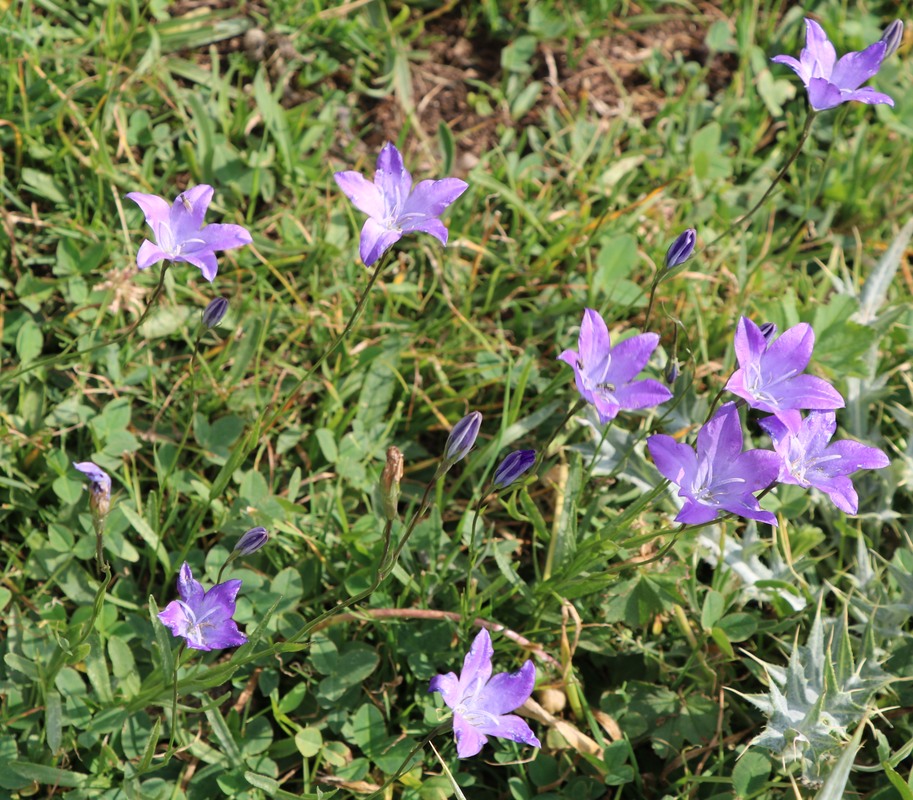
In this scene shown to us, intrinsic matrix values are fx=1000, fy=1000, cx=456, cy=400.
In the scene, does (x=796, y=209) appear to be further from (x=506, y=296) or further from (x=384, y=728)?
(x=384, y=728)

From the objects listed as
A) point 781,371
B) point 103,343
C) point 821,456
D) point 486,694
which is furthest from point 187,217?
point 821,456

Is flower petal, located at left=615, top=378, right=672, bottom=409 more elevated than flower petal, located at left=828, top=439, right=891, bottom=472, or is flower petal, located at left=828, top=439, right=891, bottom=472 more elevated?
flower petal, located at left=615, top=378, right=672, bottom=409

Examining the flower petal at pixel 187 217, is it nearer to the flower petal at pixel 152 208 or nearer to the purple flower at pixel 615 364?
the flower petal at pixel 152 208

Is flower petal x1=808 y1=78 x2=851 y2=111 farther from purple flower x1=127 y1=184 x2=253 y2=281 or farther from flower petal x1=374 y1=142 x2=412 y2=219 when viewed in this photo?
purple flower x1=127 y1=184 x2=253 y2=281

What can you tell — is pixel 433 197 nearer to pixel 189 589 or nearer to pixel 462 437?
pixel 462 437

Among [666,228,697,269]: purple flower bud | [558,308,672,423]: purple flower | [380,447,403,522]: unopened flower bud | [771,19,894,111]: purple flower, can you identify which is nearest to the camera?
[380,447,403,522]: unopened flower bud

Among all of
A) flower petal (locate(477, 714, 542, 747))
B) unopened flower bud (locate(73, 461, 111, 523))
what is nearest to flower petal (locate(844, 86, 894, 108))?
flower petal (locate(477, 714, 542, 747))
